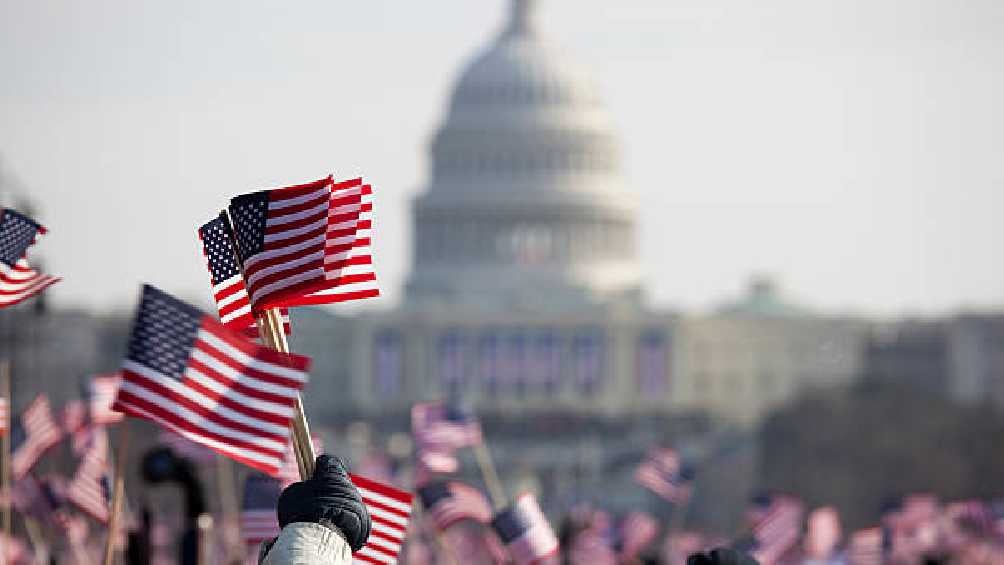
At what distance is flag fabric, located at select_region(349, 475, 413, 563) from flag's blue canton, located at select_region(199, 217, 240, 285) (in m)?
3.83

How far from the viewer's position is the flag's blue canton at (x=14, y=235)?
22156 millimetres

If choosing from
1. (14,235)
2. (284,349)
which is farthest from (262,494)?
(284,349)

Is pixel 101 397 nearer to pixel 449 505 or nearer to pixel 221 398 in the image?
pixel 449 505

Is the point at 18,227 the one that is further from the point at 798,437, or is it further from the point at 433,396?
the point at 433,396

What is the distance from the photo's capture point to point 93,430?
3450cm

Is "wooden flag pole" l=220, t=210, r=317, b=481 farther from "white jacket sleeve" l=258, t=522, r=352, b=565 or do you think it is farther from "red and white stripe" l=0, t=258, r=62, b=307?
"red and white stripe" l=0, t=258, r=62, b=307

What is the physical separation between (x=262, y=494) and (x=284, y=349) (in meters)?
9.15

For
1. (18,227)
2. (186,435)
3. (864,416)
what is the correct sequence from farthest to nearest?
1. (864,416)
2. (18,227)
3. (186,435)

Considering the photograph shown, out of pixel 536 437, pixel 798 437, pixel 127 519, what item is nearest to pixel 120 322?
pixel 536 437

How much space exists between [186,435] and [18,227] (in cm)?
541

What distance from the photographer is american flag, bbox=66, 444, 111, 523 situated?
30772mm

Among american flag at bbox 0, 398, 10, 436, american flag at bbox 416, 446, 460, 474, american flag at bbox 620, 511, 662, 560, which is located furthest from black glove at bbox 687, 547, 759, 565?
american flag at bbox 620, 511, 662, 560

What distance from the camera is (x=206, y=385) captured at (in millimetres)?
17531

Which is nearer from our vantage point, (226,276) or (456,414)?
(226,276)
